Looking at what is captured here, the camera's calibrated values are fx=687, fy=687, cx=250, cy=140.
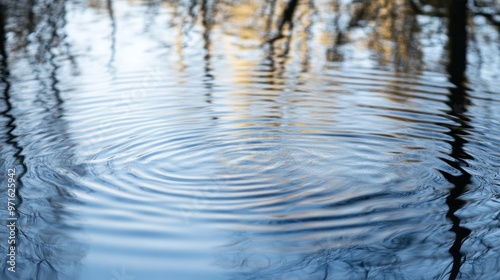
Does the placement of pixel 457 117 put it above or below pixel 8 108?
below

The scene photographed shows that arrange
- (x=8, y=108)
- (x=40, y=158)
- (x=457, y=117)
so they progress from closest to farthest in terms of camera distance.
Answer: (x=40, y=158) < (x=457, y=117) < (x=8, y=108)

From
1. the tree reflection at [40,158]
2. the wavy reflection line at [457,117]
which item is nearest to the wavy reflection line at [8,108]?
the tree reflection at [40,158]

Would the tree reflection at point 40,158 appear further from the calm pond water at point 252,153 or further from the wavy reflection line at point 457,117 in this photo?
the wavy reflection line at point 457,117

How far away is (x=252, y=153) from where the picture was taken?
475 centimetres

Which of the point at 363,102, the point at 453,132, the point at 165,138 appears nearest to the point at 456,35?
the point at 363,102

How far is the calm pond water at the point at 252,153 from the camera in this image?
11.3ft

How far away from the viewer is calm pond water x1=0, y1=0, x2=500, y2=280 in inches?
136

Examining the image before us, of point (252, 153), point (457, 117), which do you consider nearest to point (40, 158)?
point (252, 153)

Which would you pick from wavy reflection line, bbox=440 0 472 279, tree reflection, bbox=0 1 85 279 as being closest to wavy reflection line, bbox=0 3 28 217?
tree reflection, bbox=0 1 85 279

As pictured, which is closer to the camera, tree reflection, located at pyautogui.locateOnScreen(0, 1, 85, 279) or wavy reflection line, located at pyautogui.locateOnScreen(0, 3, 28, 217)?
tree reflection, located at pyautogui.locateOnScreen(0, 1, 85, 279)

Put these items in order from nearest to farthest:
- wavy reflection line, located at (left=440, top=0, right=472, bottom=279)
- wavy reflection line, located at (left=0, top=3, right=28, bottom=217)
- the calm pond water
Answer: the calm pond water → wavy reflection line, located at (left=440, top=0, right=472, bottom=279) → wavy reflection line, located at (left=0, top=3, right=28, bottom=217)

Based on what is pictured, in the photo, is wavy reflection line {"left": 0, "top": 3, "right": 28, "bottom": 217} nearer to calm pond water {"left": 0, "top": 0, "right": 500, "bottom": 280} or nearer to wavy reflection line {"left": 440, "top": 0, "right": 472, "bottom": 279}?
calm pond water {"left": 0, "top": 0, "right": 500, "bottom": 280}

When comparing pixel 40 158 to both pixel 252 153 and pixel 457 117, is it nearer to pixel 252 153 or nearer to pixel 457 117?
pixel 252 153

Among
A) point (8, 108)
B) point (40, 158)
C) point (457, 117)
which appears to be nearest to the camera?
point (40, 158)
